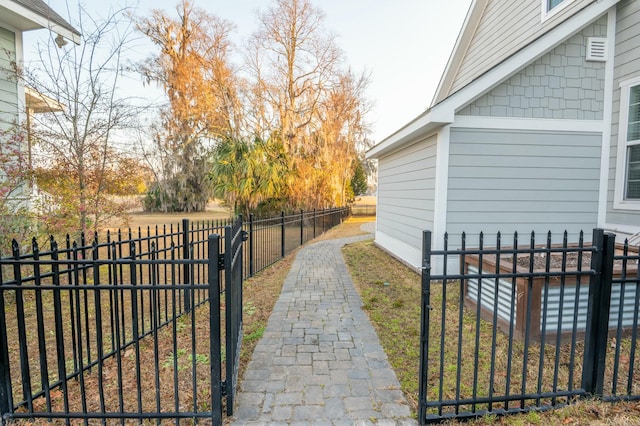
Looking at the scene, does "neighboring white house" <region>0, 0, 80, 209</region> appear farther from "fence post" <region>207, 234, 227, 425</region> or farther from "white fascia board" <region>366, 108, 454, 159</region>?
"white fascia board" <region>366, 108, 454, 159</region>

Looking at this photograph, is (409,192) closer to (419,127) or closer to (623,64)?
(419,127)

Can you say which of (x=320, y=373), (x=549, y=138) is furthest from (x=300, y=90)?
(x=320, y=373)

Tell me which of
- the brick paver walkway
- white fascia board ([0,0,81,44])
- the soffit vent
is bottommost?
the brick paver walkway

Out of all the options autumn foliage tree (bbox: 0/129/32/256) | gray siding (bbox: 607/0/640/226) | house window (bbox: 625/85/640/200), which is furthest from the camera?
house window (bbox: 625/85/640/200)

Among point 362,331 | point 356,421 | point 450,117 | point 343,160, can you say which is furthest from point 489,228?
point 343,160

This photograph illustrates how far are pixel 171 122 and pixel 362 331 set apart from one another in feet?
68.2

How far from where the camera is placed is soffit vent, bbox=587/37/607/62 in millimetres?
5573

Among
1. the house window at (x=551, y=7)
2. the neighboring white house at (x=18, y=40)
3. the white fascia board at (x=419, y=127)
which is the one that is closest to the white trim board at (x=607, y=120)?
the house window at (x=551, y=7)

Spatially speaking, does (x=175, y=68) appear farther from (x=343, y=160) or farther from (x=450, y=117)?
(x=450, y=117)

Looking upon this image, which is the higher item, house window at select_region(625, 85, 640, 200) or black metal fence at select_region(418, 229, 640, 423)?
house window at select_region(625, 85, 640, 200)

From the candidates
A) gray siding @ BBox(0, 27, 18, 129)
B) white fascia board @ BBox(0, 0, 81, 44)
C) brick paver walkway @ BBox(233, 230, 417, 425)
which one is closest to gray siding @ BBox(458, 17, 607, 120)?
brick paver walkway @ BBox(233, 230, 417, 425)

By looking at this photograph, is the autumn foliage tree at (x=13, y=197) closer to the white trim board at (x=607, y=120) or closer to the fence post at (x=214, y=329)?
Answer: the fence post at (x=214, y=329)

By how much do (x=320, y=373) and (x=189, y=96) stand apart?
18.7 metres

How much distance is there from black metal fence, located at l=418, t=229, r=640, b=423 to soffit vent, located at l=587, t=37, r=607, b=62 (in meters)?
3.37
